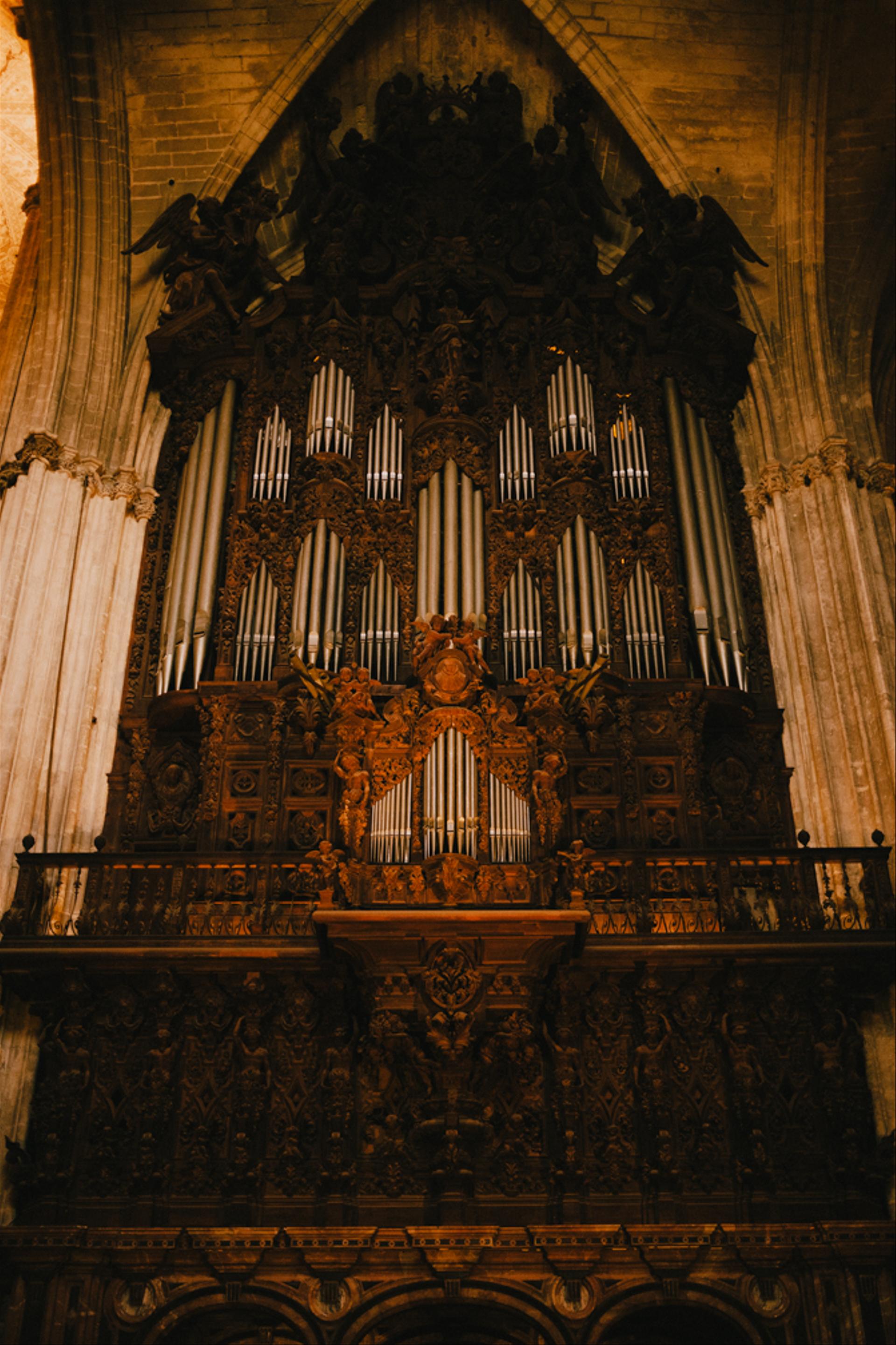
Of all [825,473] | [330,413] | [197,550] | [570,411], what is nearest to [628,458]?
[570,411]

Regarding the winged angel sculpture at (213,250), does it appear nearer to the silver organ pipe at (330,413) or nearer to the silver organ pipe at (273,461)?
the silver organ pipe at (330,413)

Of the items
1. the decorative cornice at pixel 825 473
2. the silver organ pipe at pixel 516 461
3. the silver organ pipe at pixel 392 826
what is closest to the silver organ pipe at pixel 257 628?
the silver organ pipe at pixel 392 826

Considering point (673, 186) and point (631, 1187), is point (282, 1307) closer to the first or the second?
point (631, 1187)

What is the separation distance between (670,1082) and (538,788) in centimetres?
258

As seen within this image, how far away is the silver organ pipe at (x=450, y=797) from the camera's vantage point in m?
11.6

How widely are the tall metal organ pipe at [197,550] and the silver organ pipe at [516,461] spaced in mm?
2997

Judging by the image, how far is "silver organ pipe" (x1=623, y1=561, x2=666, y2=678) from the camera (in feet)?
45.9

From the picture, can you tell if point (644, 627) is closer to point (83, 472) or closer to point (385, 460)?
point (385, 460)

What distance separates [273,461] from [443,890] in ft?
20.5

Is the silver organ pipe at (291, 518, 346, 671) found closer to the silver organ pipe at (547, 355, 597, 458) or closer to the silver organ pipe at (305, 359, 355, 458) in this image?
the silver organ pipe at (305, 359, 355, 458)

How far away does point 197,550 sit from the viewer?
15.1 metres

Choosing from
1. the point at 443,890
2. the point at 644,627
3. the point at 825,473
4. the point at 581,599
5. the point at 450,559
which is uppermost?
the point at 825,473

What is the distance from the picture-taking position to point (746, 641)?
1452cm

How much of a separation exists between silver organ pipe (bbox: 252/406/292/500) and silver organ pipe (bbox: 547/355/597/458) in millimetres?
2878
